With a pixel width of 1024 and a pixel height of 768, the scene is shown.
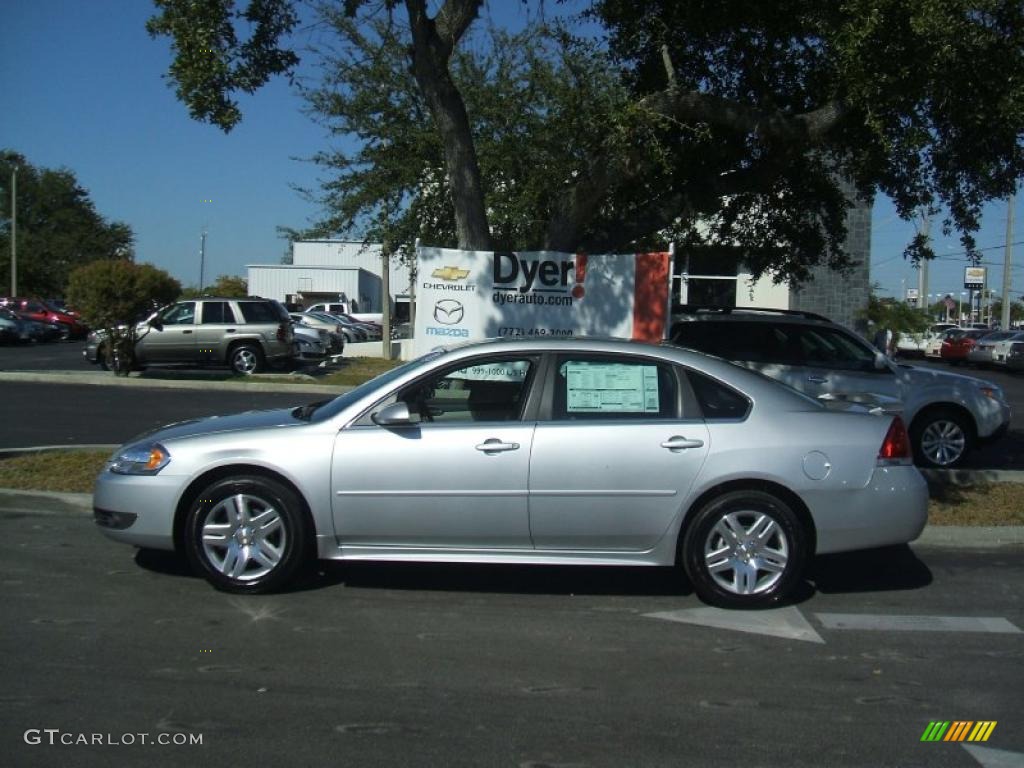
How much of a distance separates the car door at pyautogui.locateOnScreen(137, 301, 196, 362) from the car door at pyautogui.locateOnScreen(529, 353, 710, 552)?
657 inches

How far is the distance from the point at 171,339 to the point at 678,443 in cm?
1727

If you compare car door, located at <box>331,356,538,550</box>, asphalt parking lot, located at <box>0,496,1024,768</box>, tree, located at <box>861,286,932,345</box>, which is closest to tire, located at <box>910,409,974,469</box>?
asphalt parking lot, located at <box>0,496,1024,768</box>

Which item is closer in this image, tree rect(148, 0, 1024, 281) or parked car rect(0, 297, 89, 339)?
tree rect(148, 0, 1024, 281)

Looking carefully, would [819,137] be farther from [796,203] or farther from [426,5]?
[426,5]

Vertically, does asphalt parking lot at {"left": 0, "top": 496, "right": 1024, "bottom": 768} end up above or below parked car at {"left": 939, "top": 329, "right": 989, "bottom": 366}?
below

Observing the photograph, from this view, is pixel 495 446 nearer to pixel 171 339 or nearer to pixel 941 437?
pixel 941 437

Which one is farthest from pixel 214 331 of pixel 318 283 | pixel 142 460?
pixel 318 283

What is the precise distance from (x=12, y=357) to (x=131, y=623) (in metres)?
27.6

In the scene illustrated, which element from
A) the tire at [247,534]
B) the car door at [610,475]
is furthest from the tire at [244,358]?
the car door at [610,475]

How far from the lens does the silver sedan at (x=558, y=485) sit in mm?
5816

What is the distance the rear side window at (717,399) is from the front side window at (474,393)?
1.01m

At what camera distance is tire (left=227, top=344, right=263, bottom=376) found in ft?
70.6

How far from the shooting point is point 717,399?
601 cm

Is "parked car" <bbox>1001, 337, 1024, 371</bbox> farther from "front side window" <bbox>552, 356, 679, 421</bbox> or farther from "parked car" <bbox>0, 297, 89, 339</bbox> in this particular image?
"parked car" <bbox>0, 297, 89, 339</bbox>
